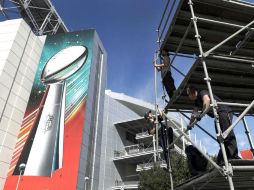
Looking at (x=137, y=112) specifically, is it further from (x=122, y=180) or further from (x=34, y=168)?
(x=34, y=168)

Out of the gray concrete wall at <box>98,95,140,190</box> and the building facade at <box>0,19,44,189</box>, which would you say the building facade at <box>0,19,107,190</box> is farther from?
the gray concrete wall at <box>98,95,140,190</box>

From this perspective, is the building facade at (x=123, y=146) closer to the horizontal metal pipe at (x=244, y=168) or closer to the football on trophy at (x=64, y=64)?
the football on trophy at (x=64, y=64)

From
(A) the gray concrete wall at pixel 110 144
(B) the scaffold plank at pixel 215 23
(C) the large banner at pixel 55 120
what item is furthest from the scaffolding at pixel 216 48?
(A) the gray concrete wall at pixel 110 144

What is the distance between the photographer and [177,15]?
21.1 feet

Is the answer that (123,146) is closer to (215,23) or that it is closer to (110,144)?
(110,144)

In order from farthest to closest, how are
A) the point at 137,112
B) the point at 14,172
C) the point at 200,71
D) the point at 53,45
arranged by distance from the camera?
the point at 137,112 < the point at 53,45 < the point at 14,172 < the point at 200,71

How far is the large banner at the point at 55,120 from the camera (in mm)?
22828

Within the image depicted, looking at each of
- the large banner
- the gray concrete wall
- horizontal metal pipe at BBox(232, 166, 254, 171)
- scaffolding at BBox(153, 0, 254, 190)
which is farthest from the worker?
Result: the gray concrete wall

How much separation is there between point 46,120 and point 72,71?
6.21 metres

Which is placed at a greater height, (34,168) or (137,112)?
(137,112)

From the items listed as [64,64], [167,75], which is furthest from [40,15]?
[167,75]

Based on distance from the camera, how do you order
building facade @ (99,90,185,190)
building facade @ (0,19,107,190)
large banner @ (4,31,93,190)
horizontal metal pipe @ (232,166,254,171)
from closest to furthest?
1. horizontal metal pipe @ (232,166,254,171)
2. large banner @ (4,31,93,190)
3. building facade @ (0,19,107,190)
4. building facade @ (99,90,185,190)

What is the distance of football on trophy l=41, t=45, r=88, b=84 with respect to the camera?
29.3m

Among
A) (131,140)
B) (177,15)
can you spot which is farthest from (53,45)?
(177,15)
